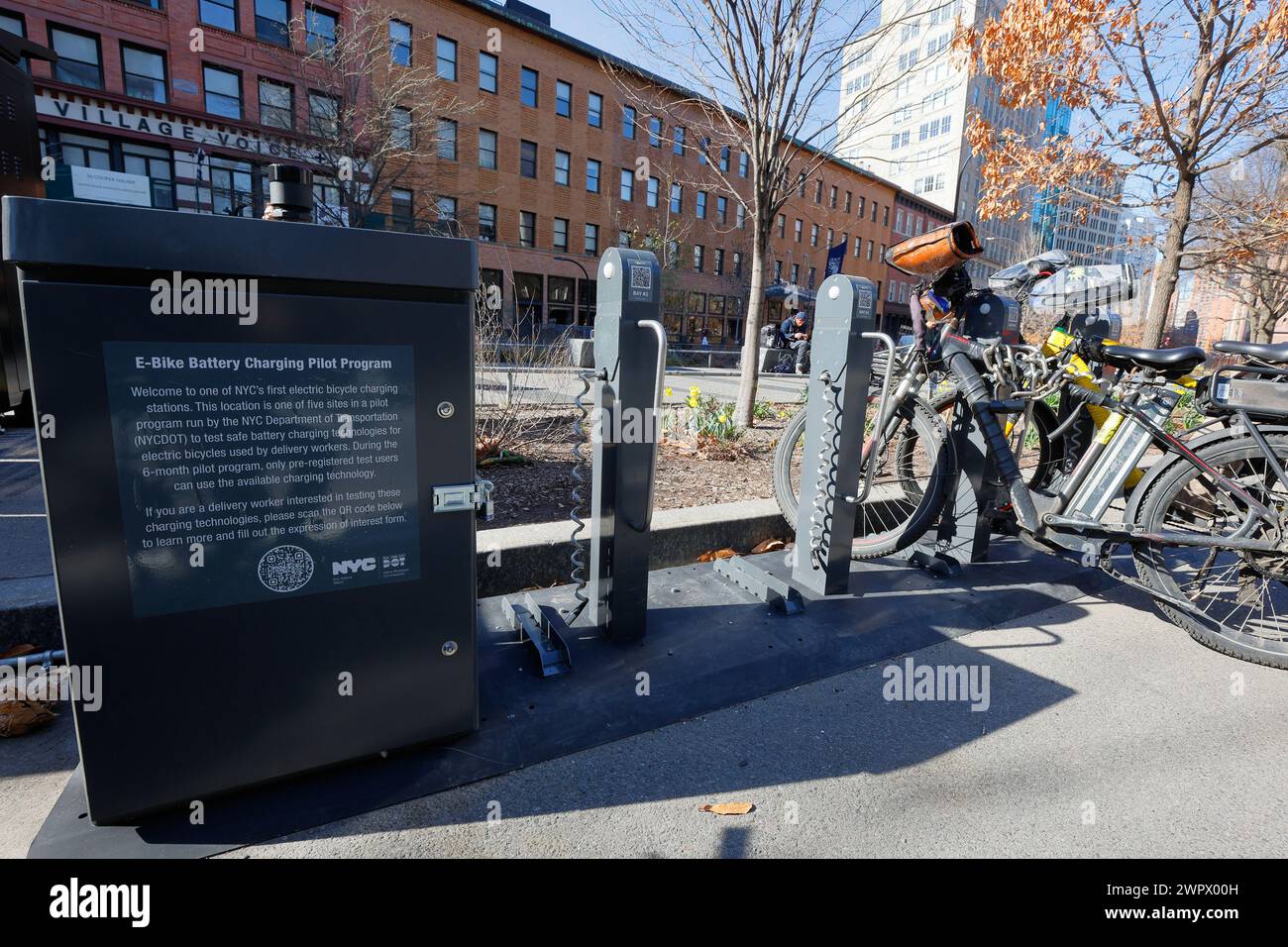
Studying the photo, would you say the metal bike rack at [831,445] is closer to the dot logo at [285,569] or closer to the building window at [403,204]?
the dot logo at [285,569]

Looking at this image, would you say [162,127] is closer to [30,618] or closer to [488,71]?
[488,71]

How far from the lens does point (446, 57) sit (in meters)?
26.7

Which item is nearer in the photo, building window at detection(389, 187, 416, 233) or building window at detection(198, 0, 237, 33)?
building window at detection(198, 0, 237, 33)

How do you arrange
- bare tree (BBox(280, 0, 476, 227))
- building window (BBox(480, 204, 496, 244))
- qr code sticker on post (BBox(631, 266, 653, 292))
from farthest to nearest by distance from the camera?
1. building window (BBox(480, 204, 496, 244))
2. bare tree (BBox(280, 0, 476, 227))
3. qr code sticker on post (BBox(631, 266, 653, 292))

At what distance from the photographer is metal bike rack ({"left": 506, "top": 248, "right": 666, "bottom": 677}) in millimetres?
2832

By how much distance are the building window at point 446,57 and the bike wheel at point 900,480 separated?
90.8ft

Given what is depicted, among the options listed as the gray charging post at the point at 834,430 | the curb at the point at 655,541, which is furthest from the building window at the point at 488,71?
the gray charging post at the point at 834,430

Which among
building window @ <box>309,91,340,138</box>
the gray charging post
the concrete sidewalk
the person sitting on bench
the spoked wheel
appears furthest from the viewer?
the person sitting on bench

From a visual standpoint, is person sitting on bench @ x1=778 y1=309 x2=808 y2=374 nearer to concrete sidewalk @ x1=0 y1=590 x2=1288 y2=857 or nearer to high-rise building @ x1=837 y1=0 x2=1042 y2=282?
high-rise building @ x1=837 y1=0 x2=1042 y2=282

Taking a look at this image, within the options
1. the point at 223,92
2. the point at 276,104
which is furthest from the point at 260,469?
the point at 223,92

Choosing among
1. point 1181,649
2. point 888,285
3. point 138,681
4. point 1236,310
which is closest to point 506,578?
point 138,681

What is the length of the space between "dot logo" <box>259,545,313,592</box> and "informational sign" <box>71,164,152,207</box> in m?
1.22

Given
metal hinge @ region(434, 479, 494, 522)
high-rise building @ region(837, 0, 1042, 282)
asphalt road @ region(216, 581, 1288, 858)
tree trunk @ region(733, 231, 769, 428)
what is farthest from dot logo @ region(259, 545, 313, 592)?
high-rise building @ region(837, 0, 1042, 282)

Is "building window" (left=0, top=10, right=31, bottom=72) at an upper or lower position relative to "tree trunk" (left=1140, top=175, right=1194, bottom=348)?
upper
